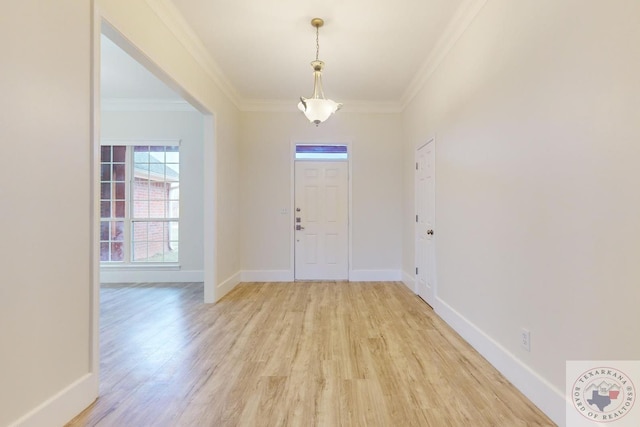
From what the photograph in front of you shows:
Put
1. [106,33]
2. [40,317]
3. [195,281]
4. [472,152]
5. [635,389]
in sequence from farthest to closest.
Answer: [195,281] → [472,152] → [106,33] → [40,317] → [635,389]

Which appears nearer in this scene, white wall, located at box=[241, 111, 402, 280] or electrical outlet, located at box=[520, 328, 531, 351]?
electrical outlet, located at box=[520, 328, 531, 351]

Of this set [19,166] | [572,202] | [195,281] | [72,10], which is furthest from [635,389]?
[195,281]

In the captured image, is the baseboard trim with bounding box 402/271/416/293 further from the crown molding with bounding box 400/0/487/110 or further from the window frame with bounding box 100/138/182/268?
the window frame with bounding box 100/138/182/268

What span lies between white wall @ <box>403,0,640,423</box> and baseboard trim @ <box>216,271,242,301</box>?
293 centimetres

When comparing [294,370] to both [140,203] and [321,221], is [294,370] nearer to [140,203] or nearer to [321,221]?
[321,221]

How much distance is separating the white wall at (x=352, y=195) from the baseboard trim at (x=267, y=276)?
2 centimetres

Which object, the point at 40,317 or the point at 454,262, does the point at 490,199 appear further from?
the point at 40,317

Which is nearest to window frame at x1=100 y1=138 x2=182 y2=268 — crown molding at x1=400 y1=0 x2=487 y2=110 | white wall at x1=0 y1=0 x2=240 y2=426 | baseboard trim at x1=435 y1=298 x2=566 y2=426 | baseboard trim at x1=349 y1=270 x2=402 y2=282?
baseboard trim at x1=349 y1=270 x2=402 y2=282

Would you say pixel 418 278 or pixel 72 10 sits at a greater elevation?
pixel 72 10

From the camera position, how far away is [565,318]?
5.50ft

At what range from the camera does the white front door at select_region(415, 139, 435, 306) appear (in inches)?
151

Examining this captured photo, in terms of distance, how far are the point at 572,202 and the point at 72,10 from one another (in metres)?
2.89

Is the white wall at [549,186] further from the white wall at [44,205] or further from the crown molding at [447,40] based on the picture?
the white wall at [44,205]

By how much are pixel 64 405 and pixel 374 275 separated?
435cm
